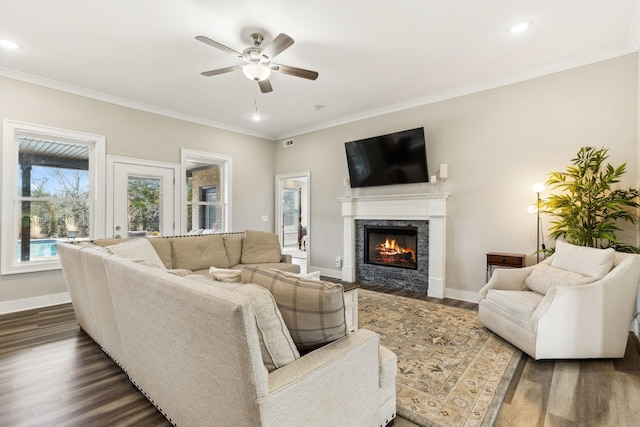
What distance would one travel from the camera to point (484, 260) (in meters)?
3.99

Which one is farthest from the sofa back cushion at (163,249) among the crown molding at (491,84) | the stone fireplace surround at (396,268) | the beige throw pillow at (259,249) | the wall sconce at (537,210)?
the wall sconce at (537,210)

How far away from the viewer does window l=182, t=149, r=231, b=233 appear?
211 inches

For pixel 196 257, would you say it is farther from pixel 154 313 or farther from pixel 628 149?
pixel 628 149

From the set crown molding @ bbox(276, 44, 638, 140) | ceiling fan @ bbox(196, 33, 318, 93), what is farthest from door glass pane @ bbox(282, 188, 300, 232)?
ceiling fan @ bbox(196, 33, 318, 93)

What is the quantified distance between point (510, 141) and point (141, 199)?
Result: 5238mm

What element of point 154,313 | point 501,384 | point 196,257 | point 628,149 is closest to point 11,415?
point 154,313

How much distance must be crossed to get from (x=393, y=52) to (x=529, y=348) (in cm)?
298

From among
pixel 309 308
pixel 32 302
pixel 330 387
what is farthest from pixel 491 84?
pixel 32 302

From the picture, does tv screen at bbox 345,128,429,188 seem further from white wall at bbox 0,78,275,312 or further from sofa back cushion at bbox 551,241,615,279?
white wall at bbox 0,78,275,312

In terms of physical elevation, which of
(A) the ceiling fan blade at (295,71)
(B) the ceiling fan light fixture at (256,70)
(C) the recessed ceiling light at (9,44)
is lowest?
(B) the ceiling fan light fixture at (256,70)

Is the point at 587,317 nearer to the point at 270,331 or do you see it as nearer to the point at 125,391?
the point at 270,331

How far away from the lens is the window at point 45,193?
12.1ft

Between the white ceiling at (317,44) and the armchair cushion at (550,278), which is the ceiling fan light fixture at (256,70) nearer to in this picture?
the white ceiling at (317,44)

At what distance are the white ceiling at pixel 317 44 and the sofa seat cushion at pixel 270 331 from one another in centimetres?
236
